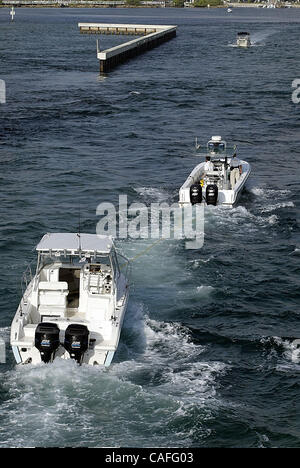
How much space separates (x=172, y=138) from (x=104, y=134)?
5084 mm

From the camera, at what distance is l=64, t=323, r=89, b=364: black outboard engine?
21.2 m

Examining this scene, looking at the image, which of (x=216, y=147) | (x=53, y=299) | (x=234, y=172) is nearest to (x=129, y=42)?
(x=216, y=147)

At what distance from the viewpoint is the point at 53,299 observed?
23.7 meters

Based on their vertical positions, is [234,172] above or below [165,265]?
above

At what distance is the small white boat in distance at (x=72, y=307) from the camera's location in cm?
2145

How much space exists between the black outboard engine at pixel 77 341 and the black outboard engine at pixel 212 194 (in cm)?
1566

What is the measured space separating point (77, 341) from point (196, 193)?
15906 millimetres

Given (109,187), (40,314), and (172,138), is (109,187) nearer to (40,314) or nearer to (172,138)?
(172,138)

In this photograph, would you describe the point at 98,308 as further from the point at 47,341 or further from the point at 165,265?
the point at 165,265

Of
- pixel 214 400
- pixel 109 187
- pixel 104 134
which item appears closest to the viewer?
pixel 214 400

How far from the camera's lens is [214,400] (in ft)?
69.5

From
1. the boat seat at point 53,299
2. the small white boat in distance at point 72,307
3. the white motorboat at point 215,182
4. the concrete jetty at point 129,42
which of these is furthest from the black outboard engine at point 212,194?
the concrete jetty at point 129,42

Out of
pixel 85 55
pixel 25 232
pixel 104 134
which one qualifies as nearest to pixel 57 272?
pixel 25 232

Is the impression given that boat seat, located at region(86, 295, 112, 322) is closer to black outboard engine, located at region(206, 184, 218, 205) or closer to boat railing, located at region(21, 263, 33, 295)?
boat railing, located at region(21, 263, 33, 295)
